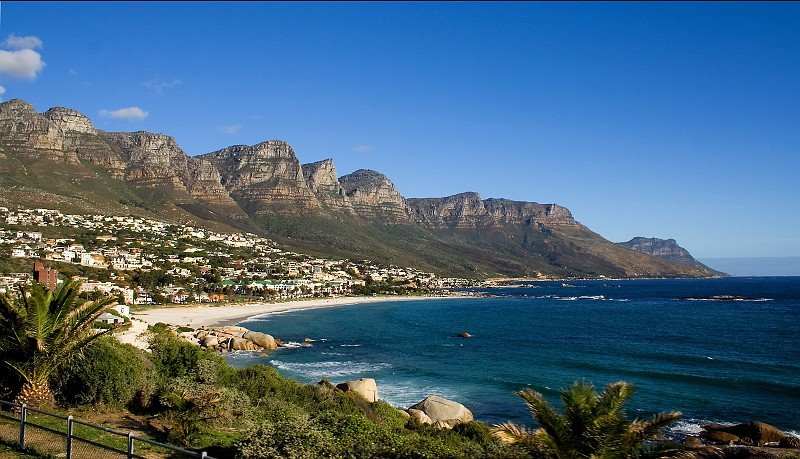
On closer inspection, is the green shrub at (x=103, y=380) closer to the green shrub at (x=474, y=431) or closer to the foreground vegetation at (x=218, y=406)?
the foreground vegetation at (x=218, y=406)

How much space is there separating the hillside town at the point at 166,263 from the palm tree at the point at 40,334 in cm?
3631

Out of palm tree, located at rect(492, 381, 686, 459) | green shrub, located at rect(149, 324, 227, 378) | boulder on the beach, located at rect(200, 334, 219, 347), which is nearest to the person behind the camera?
palm tree, located at rect(492, 381, 686, 459)

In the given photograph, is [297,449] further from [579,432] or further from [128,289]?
[128,289]

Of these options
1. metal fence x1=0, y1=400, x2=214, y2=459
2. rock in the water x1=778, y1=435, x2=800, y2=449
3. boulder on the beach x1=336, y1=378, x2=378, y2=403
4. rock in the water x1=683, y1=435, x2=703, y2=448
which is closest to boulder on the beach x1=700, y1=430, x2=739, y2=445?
rock in the water x1=683, y1=435, x2=703, y2=448

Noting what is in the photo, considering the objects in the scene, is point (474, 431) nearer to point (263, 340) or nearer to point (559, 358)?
point (559, 358)

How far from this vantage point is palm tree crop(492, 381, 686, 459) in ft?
31.0

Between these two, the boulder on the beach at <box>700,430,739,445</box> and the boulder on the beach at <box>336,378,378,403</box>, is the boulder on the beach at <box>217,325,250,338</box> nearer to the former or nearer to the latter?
the boulder on the beach at <box>336,378,378,403</box>

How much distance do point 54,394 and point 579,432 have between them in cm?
1484

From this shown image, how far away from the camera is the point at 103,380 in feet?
53.8

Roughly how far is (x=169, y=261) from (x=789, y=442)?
360 feet

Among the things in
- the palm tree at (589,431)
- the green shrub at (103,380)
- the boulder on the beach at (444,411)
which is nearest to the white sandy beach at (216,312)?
the boulder on the beach at (444,411)

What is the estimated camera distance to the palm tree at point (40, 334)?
49.3 feet

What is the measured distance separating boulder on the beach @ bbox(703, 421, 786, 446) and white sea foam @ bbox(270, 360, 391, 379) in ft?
77.7

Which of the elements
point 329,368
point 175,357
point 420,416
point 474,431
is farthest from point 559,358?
point 175,357
